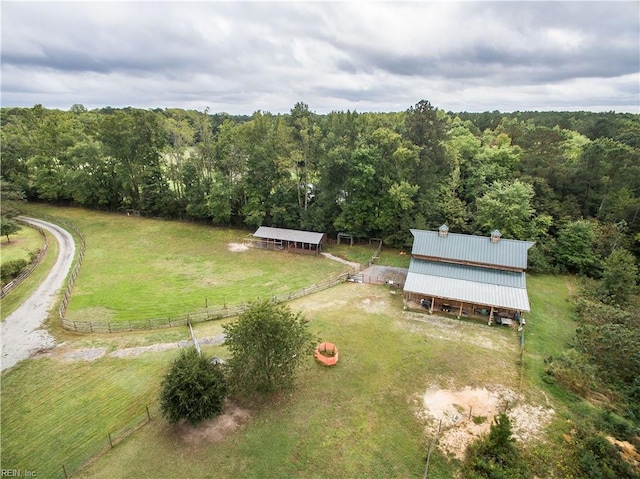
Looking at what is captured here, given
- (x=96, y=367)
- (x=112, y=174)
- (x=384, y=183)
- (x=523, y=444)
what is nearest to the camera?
(x=523, y=444)

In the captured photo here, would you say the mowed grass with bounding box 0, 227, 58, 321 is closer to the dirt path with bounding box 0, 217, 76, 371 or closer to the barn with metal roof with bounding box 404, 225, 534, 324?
the dirt path with bounding box 0, 217, 76, 371

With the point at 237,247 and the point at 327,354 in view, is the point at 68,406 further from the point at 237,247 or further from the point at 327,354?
the point at 237,247

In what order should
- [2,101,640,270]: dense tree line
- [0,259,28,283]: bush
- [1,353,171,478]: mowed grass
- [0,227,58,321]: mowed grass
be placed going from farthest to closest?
[2,101,640,270]: dense tree line → [0,259,28,283]: bush → [0,227,58,321]: mowed grass → [1,353,171,478]: mowed grass

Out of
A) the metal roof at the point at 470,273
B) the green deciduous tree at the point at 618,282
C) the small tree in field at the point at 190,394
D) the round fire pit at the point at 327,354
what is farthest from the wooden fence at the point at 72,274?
the green deciduous tree at the point at 618,282

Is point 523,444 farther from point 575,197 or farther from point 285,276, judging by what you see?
point 575,197

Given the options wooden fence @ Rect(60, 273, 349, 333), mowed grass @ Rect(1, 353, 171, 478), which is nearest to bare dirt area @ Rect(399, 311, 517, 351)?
wooden fence @ Rect(60, 273, 349, 333)

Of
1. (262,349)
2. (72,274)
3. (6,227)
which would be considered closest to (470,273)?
(262,349)

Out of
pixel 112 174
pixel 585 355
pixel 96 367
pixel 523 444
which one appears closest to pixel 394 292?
pixel 585 355

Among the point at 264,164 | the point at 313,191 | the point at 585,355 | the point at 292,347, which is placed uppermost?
the point at 264,164
